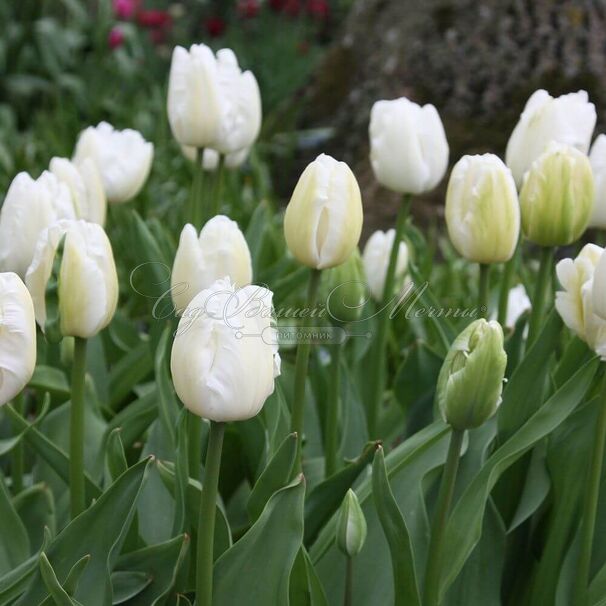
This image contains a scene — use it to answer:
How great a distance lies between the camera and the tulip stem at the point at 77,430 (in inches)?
46.6

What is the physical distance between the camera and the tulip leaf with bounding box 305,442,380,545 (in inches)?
51.5

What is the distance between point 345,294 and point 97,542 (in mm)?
505

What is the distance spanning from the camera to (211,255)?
128 centimetres

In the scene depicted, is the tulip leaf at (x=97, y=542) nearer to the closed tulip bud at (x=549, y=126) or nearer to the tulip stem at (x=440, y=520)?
the tulip stem at (x=440, y=520)

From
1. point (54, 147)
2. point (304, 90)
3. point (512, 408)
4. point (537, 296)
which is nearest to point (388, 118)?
point (537, 296)

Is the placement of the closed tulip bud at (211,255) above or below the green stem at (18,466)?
above

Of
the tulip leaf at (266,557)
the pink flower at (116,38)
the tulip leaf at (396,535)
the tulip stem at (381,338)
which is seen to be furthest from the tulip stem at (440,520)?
the pink flower at (116,38)

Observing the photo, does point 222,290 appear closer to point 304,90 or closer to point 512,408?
point 512,408

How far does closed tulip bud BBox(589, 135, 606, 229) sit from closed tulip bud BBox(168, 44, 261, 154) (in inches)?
22.6

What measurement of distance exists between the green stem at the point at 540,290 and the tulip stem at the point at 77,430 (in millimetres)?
604

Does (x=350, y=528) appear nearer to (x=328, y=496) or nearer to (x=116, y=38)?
(x=328, y=496)

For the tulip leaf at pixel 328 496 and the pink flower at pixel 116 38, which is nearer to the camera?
the tulip leaf at pixel 328 496

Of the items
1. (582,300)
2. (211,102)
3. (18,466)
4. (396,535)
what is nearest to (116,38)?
(211,102)

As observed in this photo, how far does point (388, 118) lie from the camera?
62.5 inches
